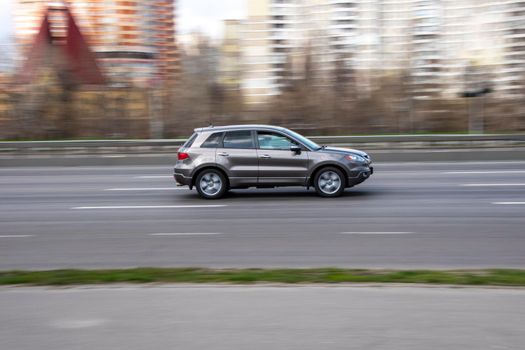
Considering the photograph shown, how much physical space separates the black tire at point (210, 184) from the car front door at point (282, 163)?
0.96 meters

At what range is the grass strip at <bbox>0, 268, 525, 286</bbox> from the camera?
257 inches

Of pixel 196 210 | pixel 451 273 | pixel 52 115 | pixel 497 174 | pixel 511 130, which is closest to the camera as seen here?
pixel 451 273

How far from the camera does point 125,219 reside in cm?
1208

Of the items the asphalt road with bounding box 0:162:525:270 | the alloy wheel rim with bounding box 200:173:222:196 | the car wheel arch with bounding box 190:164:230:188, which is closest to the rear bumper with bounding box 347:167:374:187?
the asphalt road with bounding box 0:162:525:270

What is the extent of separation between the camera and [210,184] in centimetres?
1452

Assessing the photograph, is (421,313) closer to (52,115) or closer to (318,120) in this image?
(318,120)

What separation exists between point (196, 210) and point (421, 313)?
320 inches

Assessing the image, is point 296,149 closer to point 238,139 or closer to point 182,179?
point 238,139

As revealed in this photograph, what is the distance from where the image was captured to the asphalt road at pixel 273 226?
8516 mm

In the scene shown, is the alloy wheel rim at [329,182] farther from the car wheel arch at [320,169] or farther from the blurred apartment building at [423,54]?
the blurred apartment building at [423,54]

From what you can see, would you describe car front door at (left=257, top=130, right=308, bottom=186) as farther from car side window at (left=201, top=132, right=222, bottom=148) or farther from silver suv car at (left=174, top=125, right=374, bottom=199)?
car side window at (left=201, top=132, right=222, bottom=148)

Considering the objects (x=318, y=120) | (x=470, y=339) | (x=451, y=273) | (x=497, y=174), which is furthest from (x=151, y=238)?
(x=318, y=120)

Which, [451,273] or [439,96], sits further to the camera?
[439,96]

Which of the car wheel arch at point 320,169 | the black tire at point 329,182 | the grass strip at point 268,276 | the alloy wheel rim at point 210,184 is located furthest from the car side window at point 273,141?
the grass strip at point 268,276
